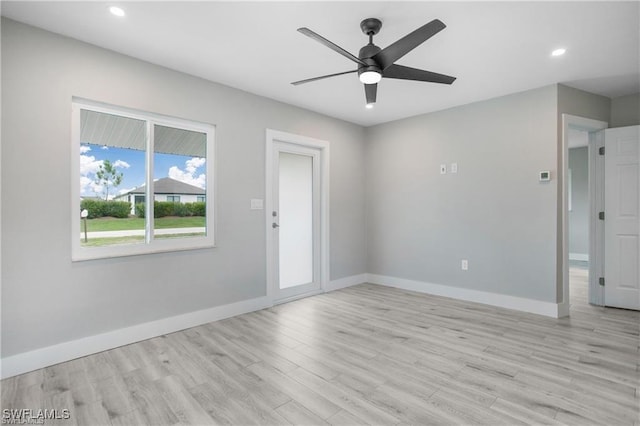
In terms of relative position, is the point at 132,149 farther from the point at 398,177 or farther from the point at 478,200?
the point at 478,200

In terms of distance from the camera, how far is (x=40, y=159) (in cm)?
254

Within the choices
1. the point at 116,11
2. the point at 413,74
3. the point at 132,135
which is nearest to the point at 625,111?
the point at 413,74

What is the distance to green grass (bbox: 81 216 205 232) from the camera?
288cm

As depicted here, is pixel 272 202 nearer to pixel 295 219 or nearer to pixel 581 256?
pixel 295 219

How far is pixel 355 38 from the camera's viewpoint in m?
2.66

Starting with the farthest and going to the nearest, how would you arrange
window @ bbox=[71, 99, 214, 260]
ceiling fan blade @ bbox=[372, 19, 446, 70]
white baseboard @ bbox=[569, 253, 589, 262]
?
white baseboard @ bbox=[569, 253, 589, 262], window @ bbox=[71, 99, 214, 260], ceiling fan blade @ bbox=[372, 19, 446, 70]

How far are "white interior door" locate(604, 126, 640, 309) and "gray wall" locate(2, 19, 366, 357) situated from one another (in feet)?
14.2

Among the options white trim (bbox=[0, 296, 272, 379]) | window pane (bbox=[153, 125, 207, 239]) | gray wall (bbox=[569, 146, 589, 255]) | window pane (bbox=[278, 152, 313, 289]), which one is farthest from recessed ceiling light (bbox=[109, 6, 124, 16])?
gray wall (bbox=[569, 146, 589, 255])

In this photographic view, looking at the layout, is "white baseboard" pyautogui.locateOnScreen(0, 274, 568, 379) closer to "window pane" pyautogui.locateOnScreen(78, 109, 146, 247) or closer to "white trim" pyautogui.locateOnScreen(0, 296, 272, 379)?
"white trim" pyautogui.locateOnScreen(0, 296, 272, 379)

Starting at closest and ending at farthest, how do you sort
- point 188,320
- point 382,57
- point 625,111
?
point 382,57 < point 188,320 < point 625,111

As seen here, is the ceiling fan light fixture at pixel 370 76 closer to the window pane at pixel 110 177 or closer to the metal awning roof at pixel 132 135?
the metal awning roof at pixel 132 135

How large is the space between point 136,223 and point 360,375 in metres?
2.48

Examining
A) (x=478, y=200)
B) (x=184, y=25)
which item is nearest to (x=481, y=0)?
(x=184, y=25)

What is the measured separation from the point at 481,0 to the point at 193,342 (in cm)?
360
